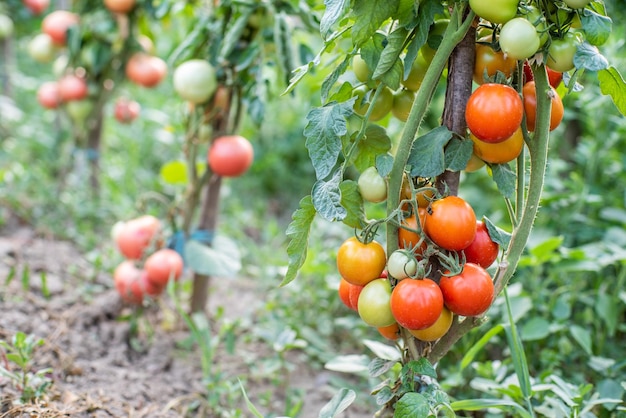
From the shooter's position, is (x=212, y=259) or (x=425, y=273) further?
(x=212, y=259)

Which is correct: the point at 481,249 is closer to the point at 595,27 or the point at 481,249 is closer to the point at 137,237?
the point at 595,27

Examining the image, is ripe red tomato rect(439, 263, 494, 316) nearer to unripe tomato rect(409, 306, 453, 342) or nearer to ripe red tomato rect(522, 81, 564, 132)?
unripe tomato rect(409, 306, 453, 342)

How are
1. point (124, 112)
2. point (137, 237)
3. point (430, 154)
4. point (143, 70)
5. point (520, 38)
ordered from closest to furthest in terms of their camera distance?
point (520, 38) → point (430, 154) → point (137, 237) → point (143, 70) → point (124, 112)

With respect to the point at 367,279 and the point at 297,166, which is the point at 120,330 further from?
the point at 297,166

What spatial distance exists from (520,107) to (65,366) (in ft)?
4.06

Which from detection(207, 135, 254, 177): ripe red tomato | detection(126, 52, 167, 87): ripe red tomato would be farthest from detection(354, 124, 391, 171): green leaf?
detection(126, 52, 167, 87): ripe red tomato

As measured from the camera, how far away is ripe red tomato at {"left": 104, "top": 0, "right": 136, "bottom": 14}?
2307 millimetres

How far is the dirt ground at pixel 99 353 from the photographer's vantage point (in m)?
1.41

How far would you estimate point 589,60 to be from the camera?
946 mm

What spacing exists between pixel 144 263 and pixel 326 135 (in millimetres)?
1038

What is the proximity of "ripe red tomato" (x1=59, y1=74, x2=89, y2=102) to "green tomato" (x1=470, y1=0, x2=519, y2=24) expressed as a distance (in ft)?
6.48

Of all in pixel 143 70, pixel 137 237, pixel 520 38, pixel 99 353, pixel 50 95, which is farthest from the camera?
pixel 50 95

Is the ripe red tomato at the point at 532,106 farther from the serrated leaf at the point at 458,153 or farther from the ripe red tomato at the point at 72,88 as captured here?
the ripe red tomato at the point at 72,88

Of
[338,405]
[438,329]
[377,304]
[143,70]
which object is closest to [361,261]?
[377,304]
